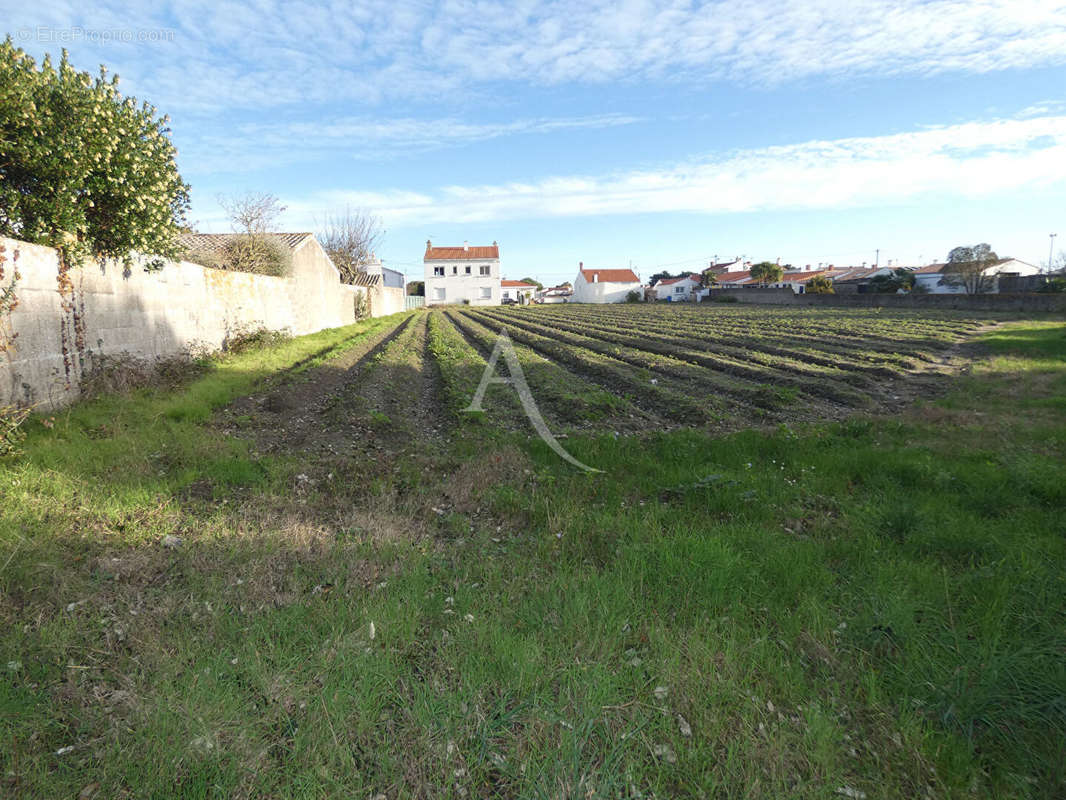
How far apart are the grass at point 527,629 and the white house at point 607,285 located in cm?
8421

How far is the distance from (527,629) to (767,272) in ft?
270

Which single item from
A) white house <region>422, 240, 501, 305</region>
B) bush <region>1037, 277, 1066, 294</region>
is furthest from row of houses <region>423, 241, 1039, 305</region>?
bush <region>1037, 277, 1066, 294</region>

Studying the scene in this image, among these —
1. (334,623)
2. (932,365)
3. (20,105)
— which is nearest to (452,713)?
(334,623)

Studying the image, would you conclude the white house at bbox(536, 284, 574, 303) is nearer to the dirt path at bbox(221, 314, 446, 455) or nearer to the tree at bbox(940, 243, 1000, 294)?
the tree at bbox(940, 243, 1000, 294)

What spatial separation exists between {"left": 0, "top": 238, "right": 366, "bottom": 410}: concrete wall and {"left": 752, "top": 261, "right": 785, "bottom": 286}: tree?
73.4 m

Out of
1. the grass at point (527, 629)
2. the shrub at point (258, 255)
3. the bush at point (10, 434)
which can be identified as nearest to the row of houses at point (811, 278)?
the shrub at point (258, 255)

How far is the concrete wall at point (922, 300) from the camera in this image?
101 ft

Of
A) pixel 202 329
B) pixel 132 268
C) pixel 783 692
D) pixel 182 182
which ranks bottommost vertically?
pixel 783 692

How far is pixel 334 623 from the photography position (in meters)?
3.19

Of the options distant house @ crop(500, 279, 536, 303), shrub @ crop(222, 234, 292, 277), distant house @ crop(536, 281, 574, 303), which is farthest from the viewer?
distant house @ crop(536, 281, 574, 303)

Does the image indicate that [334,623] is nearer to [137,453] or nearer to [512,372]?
[137,453]

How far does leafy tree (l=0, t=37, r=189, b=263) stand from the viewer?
6.92 m

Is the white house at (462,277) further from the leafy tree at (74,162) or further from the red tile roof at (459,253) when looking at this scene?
the leafy tree at (74,162)

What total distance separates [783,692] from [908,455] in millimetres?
5067
